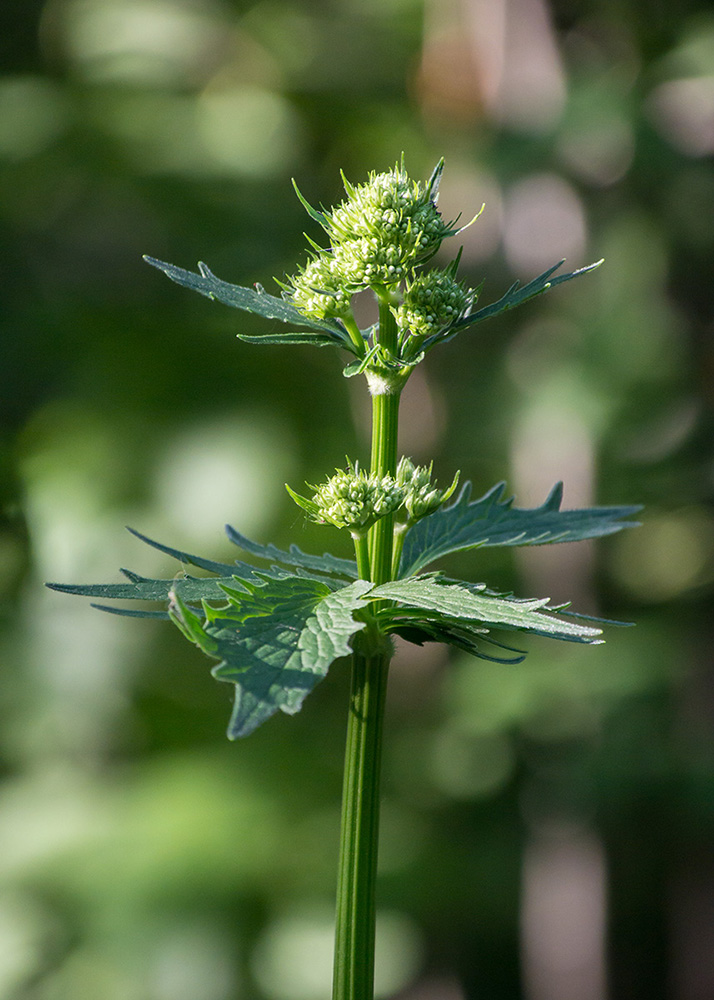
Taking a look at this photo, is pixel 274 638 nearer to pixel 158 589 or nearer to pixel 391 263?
pixel 158 589

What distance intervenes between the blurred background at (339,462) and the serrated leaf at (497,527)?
7.46 feet

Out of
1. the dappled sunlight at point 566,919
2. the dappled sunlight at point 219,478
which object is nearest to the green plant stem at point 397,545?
the dappled sunlight at point 219,478

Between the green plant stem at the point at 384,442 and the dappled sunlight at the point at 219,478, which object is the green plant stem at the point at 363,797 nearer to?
the green plant stem at the point at 384,442

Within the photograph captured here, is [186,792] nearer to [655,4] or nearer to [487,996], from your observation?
[487,996]

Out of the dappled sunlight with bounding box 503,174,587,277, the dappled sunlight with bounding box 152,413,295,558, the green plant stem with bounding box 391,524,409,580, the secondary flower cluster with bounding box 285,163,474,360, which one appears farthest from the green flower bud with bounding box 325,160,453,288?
the dappled sunlight with bounding box 503,174,587,277

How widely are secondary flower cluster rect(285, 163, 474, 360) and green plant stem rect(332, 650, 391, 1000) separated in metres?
0.16

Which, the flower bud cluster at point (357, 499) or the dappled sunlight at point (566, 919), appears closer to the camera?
the flower bud cluster at point (357, 499)

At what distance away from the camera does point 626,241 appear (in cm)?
373

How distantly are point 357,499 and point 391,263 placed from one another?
4.3 inches

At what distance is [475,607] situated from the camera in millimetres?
315

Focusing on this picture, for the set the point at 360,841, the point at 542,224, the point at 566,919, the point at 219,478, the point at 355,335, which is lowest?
the point at 566,919

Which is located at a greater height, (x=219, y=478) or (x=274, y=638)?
(x=219, y=478)

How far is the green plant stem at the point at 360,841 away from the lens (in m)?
0.33

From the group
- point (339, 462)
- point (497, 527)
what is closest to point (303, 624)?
point (497, 527)
